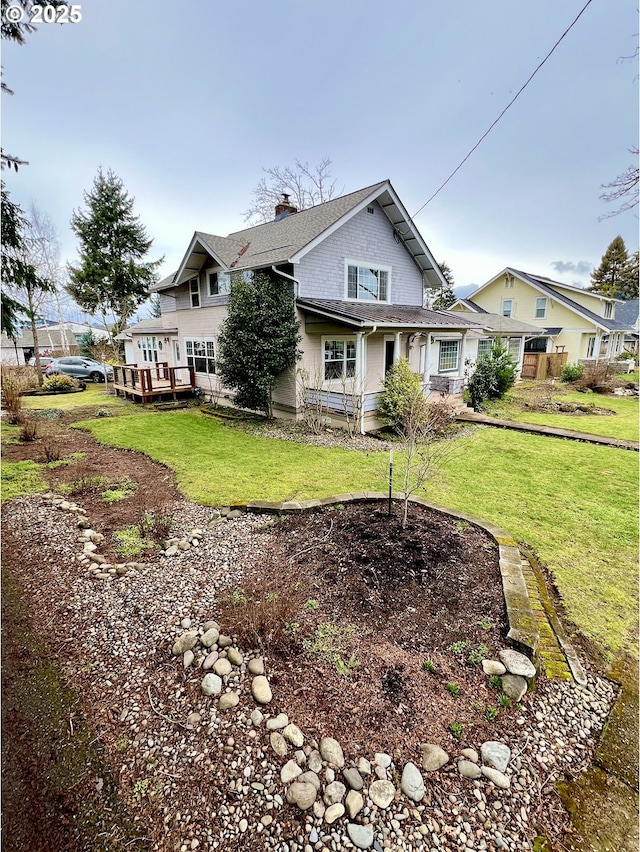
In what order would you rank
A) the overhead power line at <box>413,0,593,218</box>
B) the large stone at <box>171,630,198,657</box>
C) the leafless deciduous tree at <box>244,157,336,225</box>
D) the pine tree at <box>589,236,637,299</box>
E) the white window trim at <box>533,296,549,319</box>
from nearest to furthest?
the large stone at <box>171,630,198,657</box>, the overhead power line at <box>413,0,593,218</box>, the leafless deciduous tree at <box>244,157,336,225</box>, the white window trim at <box>533,296,549,319</box>, the pine tree at <box>589,236,637,299</box>

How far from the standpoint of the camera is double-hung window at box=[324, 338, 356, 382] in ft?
43.7

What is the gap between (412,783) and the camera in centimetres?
228

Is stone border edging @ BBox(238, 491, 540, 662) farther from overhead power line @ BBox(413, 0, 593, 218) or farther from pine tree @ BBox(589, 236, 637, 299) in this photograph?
pine tree @ BBox(589, 236, 637, 299)

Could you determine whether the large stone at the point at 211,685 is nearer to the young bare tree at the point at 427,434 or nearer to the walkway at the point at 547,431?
the young bare tree at the point at 427,434

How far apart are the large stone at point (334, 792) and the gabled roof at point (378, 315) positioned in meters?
9.95

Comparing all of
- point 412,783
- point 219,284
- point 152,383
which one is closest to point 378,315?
point 219,284

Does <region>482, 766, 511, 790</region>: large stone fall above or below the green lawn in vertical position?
below

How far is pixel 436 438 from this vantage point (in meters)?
10.8

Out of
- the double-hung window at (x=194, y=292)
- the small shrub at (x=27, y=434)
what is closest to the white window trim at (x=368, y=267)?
the double-hung window at (x=194, y=292)

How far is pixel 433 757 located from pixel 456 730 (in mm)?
292

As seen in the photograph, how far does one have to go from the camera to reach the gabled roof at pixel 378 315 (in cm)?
1112

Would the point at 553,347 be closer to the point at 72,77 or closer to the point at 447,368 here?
the point at 447,368

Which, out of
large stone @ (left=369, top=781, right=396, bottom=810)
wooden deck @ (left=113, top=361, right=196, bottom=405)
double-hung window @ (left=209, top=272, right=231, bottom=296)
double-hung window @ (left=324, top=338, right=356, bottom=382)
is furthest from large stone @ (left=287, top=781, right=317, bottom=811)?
wooden deck @ (left=113, top=361, right=196, bottom=405)

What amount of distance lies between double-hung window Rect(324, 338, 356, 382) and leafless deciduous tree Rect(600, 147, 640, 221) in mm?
7529
